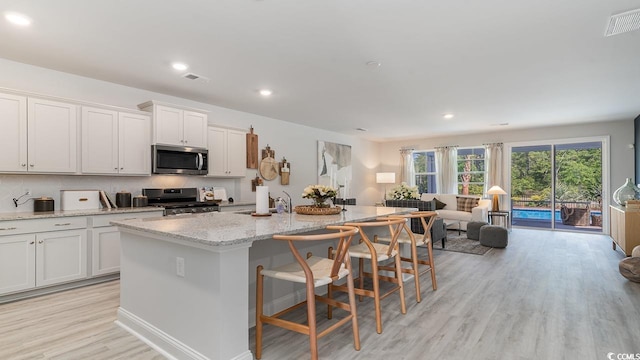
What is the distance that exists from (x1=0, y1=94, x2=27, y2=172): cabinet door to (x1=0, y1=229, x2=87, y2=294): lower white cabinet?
772 mm

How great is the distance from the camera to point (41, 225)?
3.25m

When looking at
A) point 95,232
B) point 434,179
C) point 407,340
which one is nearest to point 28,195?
point 95,232

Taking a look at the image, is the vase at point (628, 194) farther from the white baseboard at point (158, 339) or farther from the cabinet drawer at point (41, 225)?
the cabinet drawer at point (41, 225)

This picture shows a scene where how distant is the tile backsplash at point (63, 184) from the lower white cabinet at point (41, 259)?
64 centimetres

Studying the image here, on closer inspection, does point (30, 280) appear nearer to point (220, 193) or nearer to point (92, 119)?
point (92, 119)

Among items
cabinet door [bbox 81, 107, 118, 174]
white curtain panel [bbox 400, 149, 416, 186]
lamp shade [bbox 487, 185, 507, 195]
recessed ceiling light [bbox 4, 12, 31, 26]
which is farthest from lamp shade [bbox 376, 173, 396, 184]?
recessed ceiling light [bbox 4, 12, 31, 26]

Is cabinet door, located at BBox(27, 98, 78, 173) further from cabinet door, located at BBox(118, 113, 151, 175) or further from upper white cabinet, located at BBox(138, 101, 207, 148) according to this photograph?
upper white cabinet, located at BBox(138, 101, 207, 148)

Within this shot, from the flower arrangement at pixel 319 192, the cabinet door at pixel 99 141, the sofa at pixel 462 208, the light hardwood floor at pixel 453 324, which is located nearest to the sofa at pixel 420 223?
the light hardwood floor at pixel 453 324

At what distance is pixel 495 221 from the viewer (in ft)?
26.4

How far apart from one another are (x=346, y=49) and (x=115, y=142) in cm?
304

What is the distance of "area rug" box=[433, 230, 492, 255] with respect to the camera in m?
5.39

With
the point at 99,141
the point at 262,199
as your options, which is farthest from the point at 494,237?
the point at 99,141

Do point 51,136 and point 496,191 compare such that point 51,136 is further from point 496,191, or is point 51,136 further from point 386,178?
point 496,191

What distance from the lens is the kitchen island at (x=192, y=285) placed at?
1.85 meters
